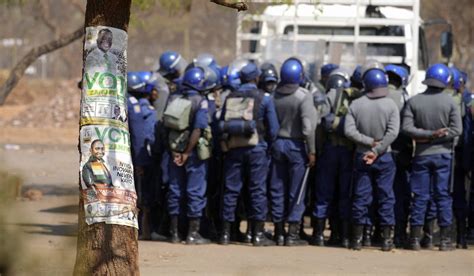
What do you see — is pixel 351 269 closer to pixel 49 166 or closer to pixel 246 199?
pixel 246 199

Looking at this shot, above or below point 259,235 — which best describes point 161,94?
above

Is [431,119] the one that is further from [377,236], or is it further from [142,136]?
[142,136]

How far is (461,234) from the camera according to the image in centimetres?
1372

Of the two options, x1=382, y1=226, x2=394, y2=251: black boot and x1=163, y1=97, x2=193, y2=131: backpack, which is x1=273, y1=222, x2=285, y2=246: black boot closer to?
x1=382, y1=226, x2=394, y2=251: black boot

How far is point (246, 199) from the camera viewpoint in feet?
45.9

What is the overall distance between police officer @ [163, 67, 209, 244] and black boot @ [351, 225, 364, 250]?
1.76 meters

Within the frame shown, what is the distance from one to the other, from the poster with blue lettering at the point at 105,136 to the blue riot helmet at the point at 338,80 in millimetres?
6830

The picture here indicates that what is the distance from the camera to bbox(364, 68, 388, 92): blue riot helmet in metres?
13.2

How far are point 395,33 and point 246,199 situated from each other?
5.62 meters

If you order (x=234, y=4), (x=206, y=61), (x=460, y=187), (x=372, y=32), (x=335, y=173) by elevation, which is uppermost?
(x=372, y=32)

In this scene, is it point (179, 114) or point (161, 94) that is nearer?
point (179, 114)

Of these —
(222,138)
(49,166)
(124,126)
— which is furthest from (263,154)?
(49,166)

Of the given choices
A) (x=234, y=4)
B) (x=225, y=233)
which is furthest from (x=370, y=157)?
(x=234, y=4)

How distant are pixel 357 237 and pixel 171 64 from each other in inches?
135
